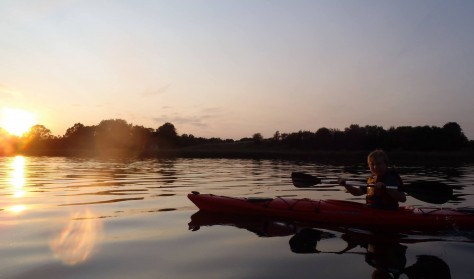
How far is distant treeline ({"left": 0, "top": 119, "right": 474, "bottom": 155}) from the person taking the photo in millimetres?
64688

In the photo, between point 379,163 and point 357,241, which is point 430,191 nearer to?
point 379,163

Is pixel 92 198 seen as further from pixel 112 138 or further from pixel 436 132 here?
pixel 112 138

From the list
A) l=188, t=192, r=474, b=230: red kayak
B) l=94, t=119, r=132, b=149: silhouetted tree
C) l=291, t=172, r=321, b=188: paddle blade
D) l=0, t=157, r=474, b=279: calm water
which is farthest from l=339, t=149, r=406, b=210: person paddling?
l=94, t=119, r=132, b=149: silhouetted tree

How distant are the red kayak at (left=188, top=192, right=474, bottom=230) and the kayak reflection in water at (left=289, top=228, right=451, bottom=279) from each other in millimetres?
616

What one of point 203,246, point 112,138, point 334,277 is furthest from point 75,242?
point 112,138

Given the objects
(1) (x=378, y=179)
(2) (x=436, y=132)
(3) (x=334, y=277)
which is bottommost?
(3) (x=334, y=277)

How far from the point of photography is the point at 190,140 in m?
106

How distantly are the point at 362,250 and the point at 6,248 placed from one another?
195 inches

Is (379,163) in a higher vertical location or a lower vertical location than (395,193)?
higher

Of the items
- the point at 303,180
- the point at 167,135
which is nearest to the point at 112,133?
the point at 167,135

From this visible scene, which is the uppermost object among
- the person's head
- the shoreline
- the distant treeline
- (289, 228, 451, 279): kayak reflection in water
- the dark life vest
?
the distant treeline

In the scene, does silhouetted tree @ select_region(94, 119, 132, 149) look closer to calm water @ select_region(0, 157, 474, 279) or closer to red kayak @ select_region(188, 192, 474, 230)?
calm water @ select_region(0, 157, 474, 279)

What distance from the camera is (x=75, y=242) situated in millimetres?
6109

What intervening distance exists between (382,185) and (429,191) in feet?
3.77
